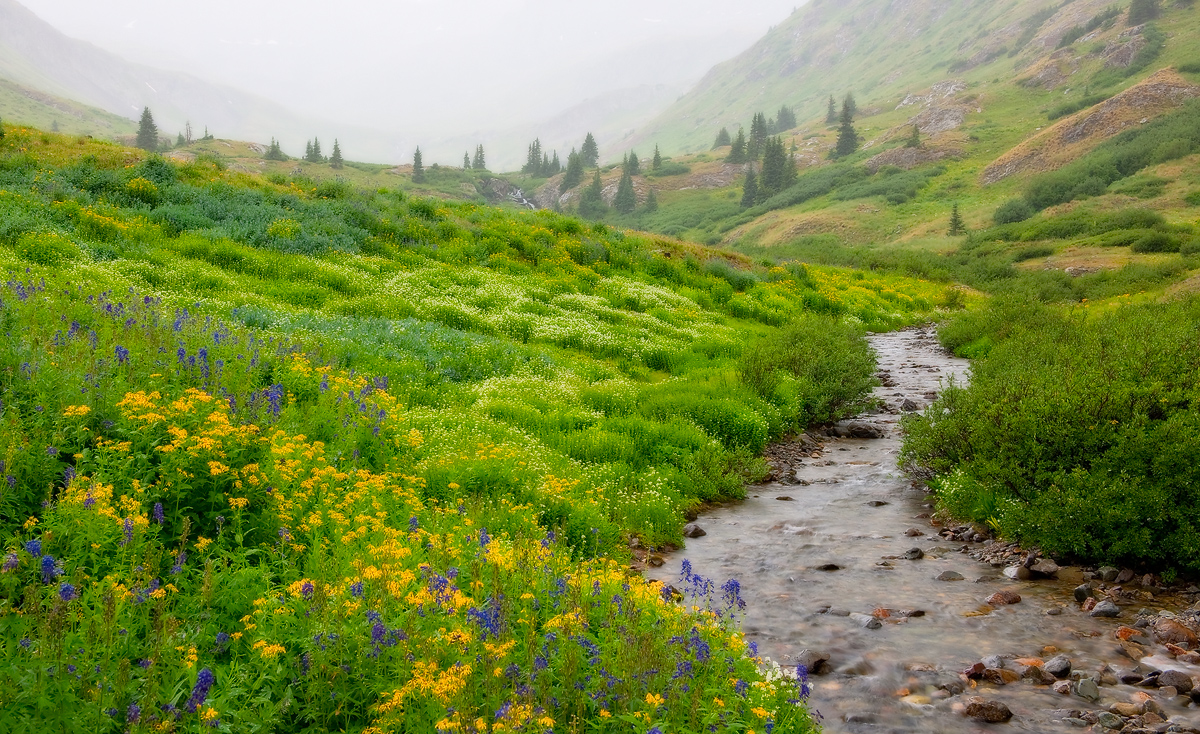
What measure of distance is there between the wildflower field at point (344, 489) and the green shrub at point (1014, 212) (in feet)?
215

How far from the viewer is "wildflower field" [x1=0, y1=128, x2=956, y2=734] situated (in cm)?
370

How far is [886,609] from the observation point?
6.90m

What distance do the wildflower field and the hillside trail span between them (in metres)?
0.73

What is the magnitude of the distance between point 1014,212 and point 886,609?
258 ft

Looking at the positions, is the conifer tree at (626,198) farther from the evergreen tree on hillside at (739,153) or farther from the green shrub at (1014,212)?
the green shrub at (1014,212)

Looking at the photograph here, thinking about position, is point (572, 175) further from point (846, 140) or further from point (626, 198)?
point (846, 140)

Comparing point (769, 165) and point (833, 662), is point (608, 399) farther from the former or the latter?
point (769, 165)

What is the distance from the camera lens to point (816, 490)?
435 inches

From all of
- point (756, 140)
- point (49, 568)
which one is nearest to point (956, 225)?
point (49, 568)

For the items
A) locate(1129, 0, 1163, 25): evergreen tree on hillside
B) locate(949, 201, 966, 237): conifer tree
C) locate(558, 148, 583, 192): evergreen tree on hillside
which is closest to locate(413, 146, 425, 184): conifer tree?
locate(558, 148, 583, 192): evergreen tree on hillside

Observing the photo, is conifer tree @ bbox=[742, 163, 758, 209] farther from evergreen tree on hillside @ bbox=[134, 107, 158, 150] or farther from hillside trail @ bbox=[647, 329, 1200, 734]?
hillside trail @ bbox=[647, 329, 1200, 734]

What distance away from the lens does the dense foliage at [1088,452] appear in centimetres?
699

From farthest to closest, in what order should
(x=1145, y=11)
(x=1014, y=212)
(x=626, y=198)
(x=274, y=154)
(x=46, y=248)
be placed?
Answer: 1. (x=626, y=198)
2. (x=274, y=154)
3. (x=1145, y=11)
4. (x=1014, y=212)
5. (x=46, y=248)

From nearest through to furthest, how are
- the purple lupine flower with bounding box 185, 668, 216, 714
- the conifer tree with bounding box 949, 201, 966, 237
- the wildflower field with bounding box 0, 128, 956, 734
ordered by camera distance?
the purple lupine flower with bounding box 185, 668, 216, 714, the wildflower field with bounding box 0, 128, 956, 734, the conifer tree with bounding box 949, 201, 966, 237
